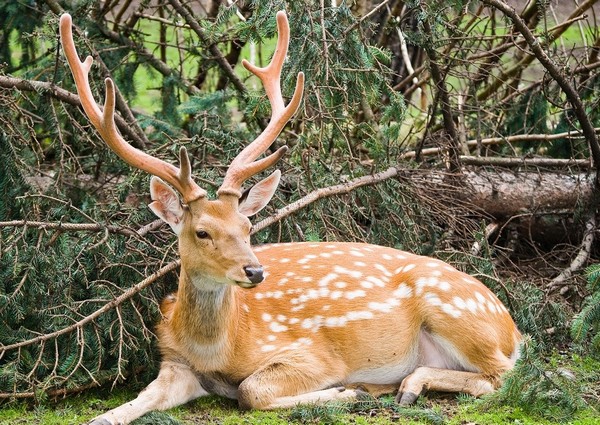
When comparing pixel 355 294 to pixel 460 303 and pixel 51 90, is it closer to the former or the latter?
pixel 460 303

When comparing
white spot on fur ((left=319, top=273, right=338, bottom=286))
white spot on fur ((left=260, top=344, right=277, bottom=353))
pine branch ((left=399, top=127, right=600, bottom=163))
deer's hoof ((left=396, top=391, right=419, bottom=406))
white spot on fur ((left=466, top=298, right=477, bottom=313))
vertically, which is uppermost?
pine branch ((left=399, top=127, right=600, bottom=163))

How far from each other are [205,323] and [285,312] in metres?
0.65

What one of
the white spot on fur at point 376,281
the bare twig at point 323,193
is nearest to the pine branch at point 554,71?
the bare twig at point 323,193

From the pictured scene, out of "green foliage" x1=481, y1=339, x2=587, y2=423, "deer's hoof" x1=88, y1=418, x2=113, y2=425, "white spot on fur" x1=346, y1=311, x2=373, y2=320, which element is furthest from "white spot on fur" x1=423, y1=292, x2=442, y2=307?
"deer's hoof" x1=88, y1=418, x2=113, y2=425

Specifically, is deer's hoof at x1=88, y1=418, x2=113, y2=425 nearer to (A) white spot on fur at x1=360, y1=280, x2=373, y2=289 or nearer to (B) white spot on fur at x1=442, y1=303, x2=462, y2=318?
(A) white spot on fur at x1=360, y1=280, x2=373, y2=289

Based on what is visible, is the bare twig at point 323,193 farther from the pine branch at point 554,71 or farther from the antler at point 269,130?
the pine branch at point 554,71

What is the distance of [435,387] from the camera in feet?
19.6

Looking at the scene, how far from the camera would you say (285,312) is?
6230 millimetres

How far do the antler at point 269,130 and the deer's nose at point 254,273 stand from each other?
0.51 meters

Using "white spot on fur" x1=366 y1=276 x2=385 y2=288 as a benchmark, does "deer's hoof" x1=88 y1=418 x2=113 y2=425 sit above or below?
below

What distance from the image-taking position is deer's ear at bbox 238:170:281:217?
5777 millimetres

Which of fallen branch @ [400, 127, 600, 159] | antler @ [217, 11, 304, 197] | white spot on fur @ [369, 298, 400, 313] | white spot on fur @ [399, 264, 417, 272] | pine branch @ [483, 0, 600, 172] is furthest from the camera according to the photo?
fallen branch @ [400, 127, 600, 159]

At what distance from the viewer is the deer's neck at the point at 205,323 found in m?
5.71

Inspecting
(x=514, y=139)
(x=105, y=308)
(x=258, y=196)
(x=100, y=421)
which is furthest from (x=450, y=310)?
(x=514, y=139)
